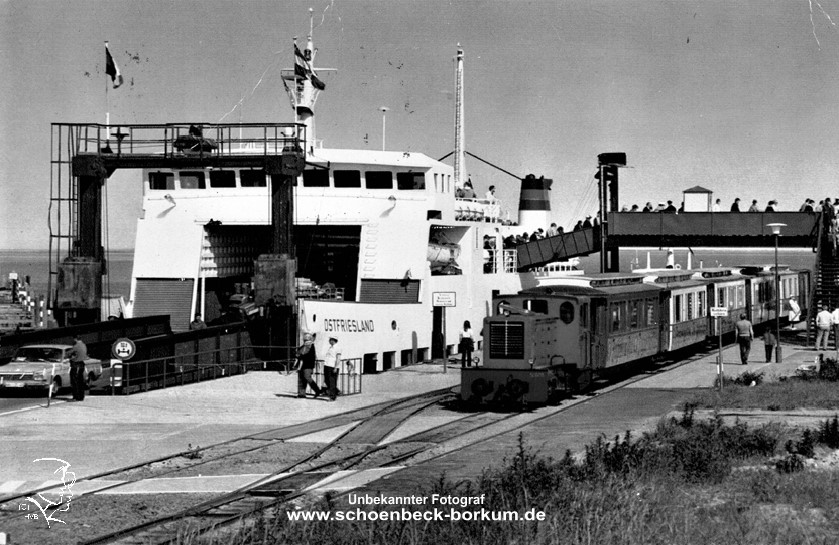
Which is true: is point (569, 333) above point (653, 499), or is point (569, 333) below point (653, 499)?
above

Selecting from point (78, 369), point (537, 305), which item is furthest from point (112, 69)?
point (537, 305)

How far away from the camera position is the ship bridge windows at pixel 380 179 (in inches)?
1526

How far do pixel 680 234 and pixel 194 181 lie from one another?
20208 millimetres

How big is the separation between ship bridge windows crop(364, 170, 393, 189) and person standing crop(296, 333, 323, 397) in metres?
12.7

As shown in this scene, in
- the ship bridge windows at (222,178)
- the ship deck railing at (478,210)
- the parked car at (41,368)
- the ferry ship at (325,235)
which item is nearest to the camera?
the parked car at (41,368)

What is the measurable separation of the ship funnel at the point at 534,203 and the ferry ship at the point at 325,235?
2399cm

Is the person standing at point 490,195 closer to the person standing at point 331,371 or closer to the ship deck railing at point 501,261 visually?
the ship deck railing at point 501,261

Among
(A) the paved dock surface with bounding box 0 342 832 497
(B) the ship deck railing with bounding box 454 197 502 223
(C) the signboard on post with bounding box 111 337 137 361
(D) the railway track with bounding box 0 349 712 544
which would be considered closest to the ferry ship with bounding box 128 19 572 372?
(B) the ship deck railing with bounding box 454 197 502 223

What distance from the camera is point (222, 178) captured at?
37594mm

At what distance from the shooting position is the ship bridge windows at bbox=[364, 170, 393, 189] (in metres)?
38.8

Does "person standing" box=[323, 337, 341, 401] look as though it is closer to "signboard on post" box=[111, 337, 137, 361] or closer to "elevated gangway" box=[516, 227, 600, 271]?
"signboard on post" box=[111, 337, 137, 361]

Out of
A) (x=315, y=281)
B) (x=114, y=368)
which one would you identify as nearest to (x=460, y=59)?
(x=315, y=281)

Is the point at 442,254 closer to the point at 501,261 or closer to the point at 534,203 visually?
the point at 501,261

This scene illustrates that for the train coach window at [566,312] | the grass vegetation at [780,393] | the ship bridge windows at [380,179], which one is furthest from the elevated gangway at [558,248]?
the train coach window at [566,312]
